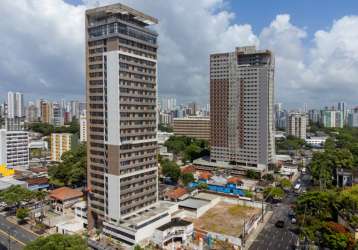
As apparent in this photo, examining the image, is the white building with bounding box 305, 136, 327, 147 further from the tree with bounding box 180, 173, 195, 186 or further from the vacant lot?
the vacant lot

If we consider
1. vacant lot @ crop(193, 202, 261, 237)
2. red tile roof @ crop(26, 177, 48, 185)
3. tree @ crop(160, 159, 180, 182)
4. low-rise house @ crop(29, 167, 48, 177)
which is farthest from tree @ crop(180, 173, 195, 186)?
low-rise house @ crop(29, 167, 48, 177)

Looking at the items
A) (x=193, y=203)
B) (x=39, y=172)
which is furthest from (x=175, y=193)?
(x=39, y=172)

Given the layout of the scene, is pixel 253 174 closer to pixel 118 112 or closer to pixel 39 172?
pixel 118 112

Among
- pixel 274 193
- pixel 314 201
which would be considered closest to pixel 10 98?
pixel 274 193

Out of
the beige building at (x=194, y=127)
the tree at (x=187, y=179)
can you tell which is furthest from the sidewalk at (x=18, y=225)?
the beige building at (x=194, y=127)

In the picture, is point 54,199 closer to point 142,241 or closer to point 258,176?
point 142,241
